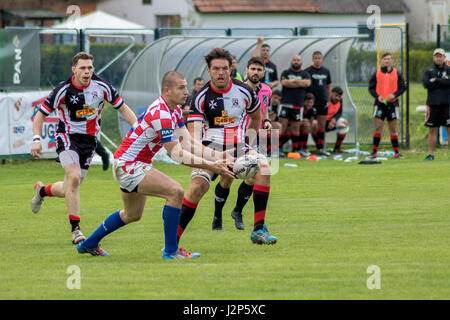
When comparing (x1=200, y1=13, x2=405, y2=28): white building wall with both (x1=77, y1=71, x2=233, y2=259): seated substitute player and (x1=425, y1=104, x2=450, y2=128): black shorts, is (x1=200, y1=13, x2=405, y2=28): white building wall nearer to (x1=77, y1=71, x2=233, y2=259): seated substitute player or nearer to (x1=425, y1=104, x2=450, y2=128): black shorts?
(x1=425, y1=104, x2=450, y2=128): black shorts

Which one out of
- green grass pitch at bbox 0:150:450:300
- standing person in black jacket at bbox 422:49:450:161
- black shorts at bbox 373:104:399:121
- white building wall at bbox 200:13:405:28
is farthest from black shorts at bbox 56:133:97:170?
white building wall at bbox 200:13:405:28

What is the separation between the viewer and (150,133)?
8102 millimetres

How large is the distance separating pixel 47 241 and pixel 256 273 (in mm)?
3169

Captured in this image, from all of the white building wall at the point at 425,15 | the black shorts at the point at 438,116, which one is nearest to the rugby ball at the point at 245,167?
the black shorts at the point at 438,116

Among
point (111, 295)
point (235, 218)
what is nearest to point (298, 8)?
point (235, 218)

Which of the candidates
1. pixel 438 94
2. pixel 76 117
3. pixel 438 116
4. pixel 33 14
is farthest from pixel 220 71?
pixel 33 14

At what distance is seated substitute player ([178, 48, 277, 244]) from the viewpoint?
903 cm

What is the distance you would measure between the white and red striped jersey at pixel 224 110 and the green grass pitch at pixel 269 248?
1.16m

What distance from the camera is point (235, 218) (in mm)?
10375

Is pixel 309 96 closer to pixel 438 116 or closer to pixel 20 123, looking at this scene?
pixel 438 116

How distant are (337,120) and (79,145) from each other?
38.1 feet

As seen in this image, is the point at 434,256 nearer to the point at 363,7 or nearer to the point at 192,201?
the point at 192,201

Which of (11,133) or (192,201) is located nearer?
(192,201)

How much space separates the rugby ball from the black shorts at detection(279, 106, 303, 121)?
37.3 feet
